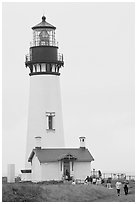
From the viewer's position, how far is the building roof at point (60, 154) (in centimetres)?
4256

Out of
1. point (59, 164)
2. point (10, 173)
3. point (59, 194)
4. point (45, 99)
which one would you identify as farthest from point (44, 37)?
point (59, 194)

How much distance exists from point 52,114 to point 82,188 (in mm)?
10511

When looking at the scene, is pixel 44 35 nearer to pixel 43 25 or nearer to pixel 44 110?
pixel 43 25

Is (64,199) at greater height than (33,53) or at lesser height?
lesser

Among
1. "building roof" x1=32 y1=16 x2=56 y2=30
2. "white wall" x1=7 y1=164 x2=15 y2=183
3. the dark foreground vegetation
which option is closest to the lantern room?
"building roof" x1=32 y1=16 x2=56 y2=30

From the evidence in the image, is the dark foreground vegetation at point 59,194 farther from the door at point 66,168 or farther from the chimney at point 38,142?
the chimney at point 38,142

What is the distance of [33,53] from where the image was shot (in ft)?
148

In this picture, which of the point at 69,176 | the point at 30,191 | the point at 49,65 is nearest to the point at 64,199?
the point at 30,191

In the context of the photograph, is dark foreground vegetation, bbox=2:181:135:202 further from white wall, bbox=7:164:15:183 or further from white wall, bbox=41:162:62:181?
white wall, bbox=41:162:62:181

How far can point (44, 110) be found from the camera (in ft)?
145

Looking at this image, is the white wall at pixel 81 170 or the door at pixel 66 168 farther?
the white wall at pixel 81 170

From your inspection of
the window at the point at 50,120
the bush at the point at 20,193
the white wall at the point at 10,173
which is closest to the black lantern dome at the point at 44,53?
the window at the point at 50,120

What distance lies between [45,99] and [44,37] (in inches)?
157

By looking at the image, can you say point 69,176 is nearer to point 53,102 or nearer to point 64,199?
point 53,102
